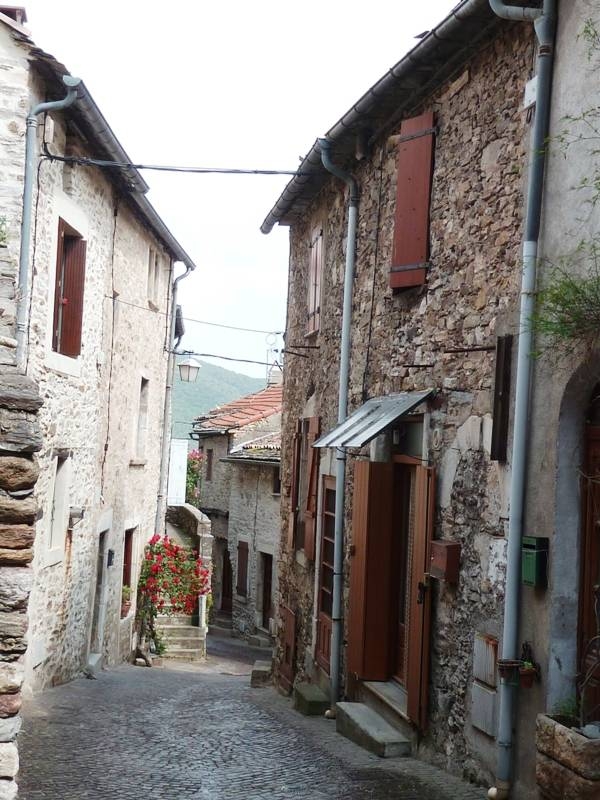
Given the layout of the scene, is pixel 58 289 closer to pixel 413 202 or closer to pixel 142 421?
pixel 413 202

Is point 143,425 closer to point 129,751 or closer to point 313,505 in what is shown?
point 313,505

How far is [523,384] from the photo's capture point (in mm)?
5777

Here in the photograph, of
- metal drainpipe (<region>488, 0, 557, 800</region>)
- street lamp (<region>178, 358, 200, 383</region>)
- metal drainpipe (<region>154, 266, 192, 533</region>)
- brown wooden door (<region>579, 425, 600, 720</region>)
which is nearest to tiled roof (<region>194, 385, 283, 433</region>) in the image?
street lamp (<region>178, 358, 200, 383</region>)

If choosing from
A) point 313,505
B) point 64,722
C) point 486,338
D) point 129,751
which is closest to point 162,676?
point 313,505

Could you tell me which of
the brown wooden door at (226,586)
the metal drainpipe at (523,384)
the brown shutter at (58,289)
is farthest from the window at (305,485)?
the brown wooden door at (226,586)

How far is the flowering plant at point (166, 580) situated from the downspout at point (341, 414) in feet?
24.3

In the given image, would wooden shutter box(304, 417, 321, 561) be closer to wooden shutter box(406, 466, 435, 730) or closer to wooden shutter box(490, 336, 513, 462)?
wooden shutter box(406, 466, 435, 730)

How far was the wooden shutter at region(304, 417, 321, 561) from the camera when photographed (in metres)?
10.9

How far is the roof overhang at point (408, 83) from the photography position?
22.0 feet

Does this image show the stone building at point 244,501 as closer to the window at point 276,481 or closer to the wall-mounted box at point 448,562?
the window at point 276,481

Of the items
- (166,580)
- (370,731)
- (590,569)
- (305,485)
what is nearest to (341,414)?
(305,485)

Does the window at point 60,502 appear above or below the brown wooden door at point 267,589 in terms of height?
above

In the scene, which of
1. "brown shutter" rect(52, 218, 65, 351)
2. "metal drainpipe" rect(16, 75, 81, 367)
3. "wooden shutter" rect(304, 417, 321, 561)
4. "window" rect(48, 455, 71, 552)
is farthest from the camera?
"wooden shutter" rect(304, 417, 321, 561)

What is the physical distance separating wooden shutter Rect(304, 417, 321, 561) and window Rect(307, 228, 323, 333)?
119 cm
